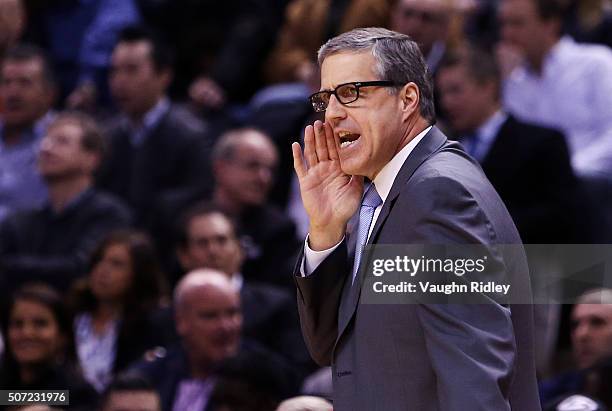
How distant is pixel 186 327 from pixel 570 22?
2.97 metres

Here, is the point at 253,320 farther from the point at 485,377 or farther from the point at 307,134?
the point at 485,377

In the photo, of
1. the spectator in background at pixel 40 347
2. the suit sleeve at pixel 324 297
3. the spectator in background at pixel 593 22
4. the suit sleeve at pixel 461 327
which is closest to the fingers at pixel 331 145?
the suit sleeve at pixel 324 297

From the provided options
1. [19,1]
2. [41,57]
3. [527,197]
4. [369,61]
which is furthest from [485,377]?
[19,1]

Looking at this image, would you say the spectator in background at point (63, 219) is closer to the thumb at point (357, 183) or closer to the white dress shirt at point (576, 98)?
the white dress shirt at point (576, 98)

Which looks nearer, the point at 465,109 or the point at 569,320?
the point at 569,320

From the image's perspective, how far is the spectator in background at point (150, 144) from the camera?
258 inches

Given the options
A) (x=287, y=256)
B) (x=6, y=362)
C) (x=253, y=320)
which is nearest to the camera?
(x=6, y=362)

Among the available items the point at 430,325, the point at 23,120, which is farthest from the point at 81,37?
the point at 430,325

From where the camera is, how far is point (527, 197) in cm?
561

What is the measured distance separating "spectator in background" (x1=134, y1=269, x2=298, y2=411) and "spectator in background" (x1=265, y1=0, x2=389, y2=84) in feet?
5.38

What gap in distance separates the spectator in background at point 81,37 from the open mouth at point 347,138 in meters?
5.24

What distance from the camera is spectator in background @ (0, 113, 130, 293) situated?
5.95 meters

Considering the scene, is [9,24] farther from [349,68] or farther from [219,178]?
[349,68]

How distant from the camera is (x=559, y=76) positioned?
20.2 ft
